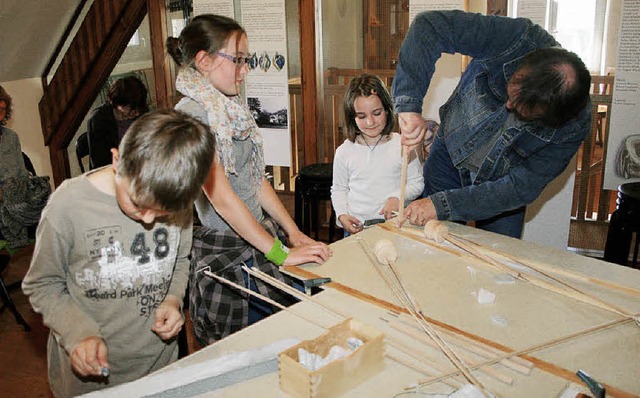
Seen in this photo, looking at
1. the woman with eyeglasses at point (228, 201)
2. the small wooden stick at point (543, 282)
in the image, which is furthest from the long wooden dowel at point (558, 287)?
the woman with eyeglasses at point (228, 201)

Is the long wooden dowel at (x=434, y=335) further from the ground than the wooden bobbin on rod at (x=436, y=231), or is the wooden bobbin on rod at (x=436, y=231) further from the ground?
the wooden bobbin on rod at (x=436, y=231)

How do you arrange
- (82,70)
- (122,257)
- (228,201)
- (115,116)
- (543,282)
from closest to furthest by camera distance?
(122,257)
(543,282)
(228,201)
(115,116)
(82,70)

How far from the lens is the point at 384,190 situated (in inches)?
108

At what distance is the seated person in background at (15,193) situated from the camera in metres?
3.41

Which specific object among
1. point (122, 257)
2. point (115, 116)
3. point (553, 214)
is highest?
point (115, 116)

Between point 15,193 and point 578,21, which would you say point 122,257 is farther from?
point 578,21

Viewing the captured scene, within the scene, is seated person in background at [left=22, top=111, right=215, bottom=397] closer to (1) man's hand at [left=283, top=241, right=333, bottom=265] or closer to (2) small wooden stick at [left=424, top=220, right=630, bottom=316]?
(1) man's hand at [left=283, top=241, right=333, bottom=265]

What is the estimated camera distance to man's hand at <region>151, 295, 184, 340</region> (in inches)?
63.5

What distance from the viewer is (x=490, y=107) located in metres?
2.33

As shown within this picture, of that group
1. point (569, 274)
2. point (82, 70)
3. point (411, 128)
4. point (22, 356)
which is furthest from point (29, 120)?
point (569, 274)

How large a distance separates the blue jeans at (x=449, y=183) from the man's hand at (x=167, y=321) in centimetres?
146

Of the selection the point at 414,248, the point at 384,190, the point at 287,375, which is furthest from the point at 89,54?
the point at 287,375

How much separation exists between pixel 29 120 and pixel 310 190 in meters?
3.10

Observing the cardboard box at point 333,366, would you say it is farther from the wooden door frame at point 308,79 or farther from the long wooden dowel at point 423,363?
the wooden door frame at point 308,79
